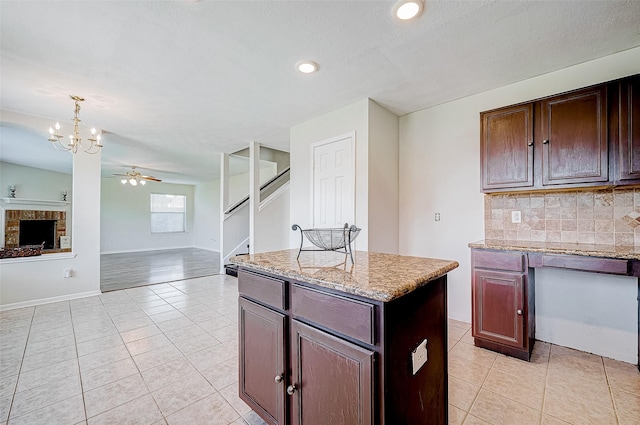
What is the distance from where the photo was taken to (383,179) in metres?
3.29

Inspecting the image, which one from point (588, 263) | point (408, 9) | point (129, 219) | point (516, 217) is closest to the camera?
point (408, 9)

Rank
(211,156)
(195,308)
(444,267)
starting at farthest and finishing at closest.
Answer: (211,156)
(195,308)
(444,267)

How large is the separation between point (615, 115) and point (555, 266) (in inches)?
48.6

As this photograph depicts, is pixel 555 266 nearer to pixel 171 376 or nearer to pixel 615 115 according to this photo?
pixel 615 115

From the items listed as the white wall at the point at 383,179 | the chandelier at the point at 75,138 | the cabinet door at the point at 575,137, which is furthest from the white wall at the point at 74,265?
the cabinet door at the point at 575,137

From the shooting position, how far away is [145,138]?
470 cm

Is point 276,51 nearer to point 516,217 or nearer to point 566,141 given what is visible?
point 566,141

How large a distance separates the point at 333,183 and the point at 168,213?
872 centimetres

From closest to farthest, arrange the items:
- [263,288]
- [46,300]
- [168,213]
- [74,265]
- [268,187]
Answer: [263,288] < [46,300] < [74,265] < [268,187] < [168,213]

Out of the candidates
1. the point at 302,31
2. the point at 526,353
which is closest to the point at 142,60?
the point at 302,31

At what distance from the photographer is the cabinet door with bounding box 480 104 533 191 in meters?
2.40

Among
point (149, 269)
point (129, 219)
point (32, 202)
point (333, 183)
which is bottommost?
point (149, 269)

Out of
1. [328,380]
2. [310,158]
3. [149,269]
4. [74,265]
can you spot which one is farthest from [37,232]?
[328,380]

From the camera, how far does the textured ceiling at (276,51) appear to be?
69.9 inches
